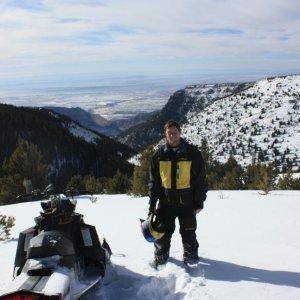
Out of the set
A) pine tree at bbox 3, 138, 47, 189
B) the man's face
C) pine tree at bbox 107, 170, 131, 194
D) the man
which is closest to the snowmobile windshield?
the man

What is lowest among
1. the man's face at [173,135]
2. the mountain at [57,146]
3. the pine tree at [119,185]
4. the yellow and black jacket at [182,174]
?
the mountain at [57,146]

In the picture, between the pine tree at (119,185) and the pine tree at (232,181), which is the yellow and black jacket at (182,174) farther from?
the pine tree at (232,181)

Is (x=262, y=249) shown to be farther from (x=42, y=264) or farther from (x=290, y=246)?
(x=42, y=264)

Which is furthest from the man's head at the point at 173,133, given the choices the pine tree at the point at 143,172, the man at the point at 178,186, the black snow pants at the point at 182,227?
the pine tree at the point at 143,172

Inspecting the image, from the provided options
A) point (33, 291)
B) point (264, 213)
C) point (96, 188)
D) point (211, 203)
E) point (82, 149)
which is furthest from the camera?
point (82, 149)

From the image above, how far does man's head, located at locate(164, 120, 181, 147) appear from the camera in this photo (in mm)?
5824

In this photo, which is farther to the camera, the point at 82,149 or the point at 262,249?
the point at 82,149

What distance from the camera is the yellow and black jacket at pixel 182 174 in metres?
5.88

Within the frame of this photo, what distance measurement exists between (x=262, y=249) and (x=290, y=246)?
0.47 metres

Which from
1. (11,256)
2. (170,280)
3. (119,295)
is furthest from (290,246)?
(11,256)

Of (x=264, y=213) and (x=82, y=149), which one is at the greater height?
(x=264, y=213)

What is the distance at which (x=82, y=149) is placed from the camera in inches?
4377

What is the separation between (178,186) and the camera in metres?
5.90

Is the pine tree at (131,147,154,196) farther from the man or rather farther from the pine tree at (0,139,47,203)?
the man
